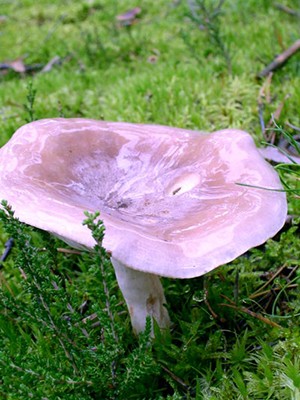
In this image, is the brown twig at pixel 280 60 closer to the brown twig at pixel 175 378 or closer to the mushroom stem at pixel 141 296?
the mushroom stem at pixel 141 296

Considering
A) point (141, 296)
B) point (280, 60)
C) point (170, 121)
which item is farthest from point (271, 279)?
point (280, 60)

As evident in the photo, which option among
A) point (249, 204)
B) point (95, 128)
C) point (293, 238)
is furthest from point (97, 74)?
point (249, 204)

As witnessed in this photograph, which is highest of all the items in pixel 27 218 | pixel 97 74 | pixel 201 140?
pixel 27 218

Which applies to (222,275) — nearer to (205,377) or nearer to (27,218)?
(205,377)

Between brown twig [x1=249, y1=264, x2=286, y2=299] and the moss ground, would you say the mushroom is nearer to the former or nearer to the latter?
the moss ground

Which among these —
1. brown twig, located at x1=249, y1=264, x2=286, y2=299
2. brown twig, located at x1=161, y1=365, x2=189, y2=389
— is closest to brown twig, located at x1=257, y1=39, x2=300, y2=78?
brown twig, located at x1=249, y1=264, x2=286, y2=299

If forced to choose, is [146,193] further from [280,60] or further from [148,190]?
[280,60]
